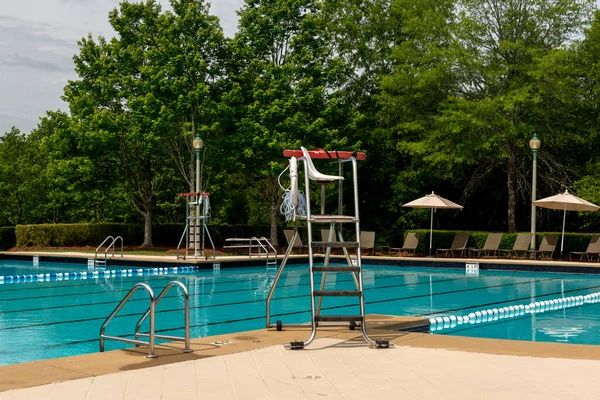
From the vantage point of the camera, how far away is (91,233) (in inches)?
1094

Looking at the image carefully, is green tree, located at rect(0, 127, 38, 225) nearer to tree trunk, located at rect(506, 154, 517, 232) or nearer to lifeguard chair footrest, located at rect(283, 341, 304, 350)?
tree trunk, located at rect(506, 154, 517, 232)

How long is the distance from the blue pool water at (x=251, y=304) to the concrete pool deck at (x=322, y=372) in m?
2.83

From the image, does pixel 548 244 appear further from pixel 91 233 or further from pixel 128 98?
pixel 91 233

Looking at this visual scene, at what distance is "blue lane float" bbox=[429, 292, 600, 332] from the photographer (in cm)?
1027

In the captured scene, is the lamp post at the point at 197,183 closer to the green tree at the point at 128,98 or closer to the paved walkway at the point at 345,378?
the green tree at the point at 128,98

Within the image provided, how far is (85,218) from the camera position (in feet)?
123

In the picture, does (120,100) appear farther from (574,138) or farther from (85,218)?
(574,138)

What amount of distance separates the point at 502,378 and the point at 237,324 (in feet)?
18.7

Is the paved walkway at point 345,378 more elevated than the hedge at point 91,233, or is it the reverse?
the hedge at point 91,233

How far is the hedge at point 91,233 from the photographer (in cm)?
2773

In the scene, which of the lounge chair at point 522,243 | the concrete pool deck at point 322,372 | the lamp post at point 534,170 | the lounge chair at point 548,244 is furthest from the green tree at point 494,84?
the concrete pool deck at point 322,372

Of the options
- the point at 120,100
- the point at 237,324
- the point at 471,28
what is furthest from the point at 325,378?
the point at 120,100

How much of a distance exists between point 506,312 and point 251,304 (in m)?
4.26

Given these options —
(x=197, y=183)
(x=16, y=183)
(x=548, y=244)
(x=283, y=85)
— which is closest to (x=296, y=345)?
(x=197, y=183)
